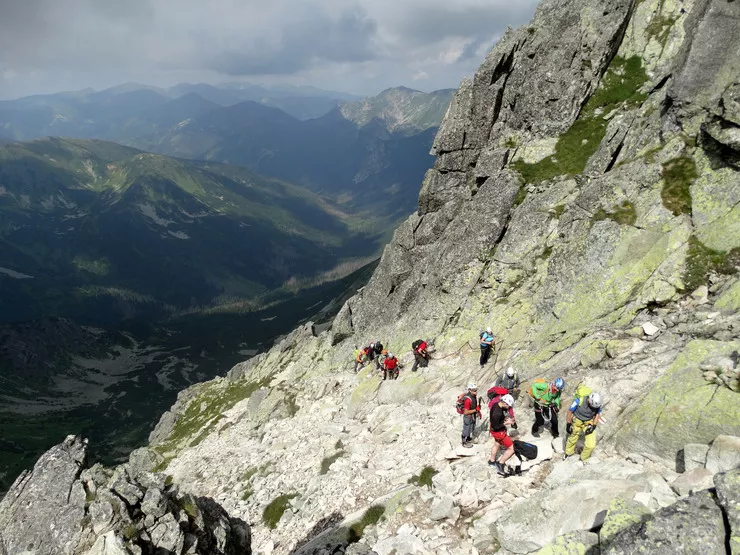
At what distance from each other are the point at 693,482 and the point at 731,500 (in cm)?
516

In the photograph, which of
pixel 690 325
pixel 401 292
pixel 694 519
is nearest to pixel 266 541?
pixel 694 519

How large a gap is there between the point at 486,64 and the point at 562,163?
20.8 meters

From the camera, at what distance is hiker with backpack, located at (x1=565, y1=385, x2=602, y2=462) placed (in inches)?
700

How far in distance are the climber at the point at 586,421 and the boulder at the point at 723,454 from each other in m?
4.05

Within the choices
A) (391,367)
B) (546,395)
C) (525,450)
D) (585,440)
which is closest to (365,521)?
(525,450)

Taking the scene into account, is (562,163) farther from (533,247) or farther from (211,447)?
(211,447)

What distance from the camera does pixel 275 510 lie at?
1232 inches

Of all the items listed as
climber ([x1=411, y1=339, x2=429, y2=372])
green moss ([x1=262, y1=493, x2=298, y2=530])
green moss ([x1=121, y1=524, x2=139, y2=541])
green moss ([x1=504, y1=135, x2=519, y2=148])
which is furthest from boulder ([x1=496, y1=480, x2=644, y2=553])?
green moss ([x1=504, y1=135, x2=519, y2=148])

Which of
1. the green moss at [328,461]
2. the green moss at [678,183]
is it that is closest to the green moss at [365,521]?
the green moss at [328,461]

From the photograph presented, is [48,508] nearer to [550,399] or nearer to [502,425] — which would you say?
[502,425]

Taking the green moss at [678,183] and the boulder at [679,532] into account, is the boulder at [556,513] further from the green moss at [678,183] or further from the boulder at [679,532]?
the green moss at [678,183]

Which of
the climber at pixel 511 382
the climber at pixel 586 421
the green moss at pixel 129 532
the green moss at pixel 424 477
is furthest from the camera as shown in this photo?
the climber at pixel 511 382

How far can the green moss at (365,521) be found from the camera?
69.5 feet

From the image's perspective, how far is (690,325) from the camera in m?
21.9
